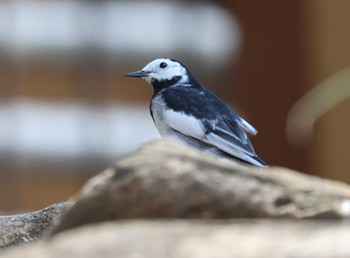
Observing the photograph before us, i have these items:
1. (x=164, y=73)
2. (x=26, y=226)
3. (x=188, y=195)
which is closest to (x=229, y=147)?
A: (x=164, y=73)

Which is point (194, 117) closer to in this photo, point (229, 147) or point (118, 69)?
→ point (229, 147)

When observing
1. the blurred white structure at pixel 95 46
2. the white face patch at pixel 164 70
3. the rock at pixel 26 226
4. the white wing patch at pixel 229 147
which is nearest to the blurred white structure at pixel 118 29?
the blurred white structure at pixel 95 46

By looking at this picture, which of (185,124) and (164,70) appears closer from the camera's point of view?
(185,124)

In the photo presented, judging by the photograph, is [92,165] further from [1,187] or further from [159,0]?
[159,0]

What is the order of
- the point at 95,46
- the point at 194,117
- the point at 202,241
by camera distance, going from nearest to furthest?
1. the point at 202,241
2. the point at 194,117
3. the point at 95,46

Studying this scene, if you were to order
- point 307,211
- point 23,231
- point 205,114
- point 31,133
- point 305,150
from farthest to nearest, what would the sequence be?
point 31,133 < point 305,150 < point 205,114 < point 23,231 < point 307,211

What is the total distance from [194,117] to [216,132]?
0.55 feet

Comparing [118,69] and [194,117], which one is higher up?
[194,117]

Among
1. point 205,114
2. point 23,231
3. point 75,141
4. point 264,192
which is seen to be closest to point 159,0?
point 75,141

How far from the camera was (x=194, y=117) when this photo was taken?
669 cm

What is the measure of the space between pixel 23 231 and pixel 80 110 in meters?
7.31

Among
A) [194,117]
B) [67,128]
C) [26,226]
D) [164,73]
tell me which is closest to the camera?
[26,226]

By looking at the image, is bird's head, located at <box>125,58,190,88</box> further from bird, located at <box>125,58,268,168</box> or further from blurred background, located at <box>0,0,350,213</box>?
blurred background, located at <box>0,0,350,213</box>

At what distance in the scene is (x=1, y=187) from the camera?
39.2 feet
